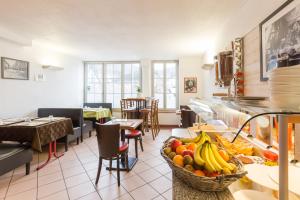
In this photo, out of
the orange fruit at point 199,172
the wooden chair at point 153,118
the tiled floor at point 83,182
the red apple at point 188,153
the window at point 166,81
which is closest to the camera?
the orange fruit at point 199,172

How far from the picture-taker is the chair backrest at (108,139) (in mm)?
2600

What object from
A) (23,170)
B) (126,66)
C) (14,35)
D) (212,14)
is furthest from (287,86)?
(126,66)

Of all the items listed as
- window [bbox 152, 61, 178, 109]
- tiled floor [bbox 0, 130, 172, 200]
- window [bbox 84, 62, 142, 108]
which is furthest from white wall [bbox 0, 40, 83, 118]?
window [bbox 152, 61, 178, 109]

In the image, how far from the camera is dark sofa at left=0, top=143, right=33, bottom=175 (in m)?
2.51

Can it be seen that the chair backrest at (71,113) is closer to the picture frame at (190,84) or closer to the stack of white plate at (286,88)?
the picture frame at (190,84)

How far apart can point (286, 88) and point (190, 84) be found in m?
5.88

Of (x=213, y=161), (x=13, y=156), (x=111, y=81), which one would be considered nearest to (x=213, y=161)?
(x=213, y=161)

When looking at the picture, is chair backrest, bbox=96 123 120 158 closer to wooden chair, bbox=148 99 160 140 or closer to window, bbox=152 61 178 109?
wooden chair, bbox=148 99 160 140

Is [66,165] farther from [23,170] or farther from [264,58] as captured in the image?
[264,58]

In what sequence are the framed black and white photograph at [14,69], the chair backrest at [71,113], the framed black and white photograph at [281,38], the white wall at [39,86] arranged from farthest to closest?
the chair backrest at [71,113], the white wall at [39,86], the framed black and white photograph at [14,69], the framed black and white photograph at [281,38]

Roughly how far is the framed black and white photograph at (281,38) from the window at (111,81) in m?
5.49

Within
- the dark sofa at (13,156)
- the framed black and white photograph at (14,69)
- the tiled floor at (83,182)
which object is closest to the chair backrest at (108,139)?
the tiled floor at (83,182)

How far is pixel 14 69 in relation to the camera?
13.7ft

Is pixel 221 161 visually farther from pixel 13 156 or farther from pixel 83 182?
pixel 13 156
